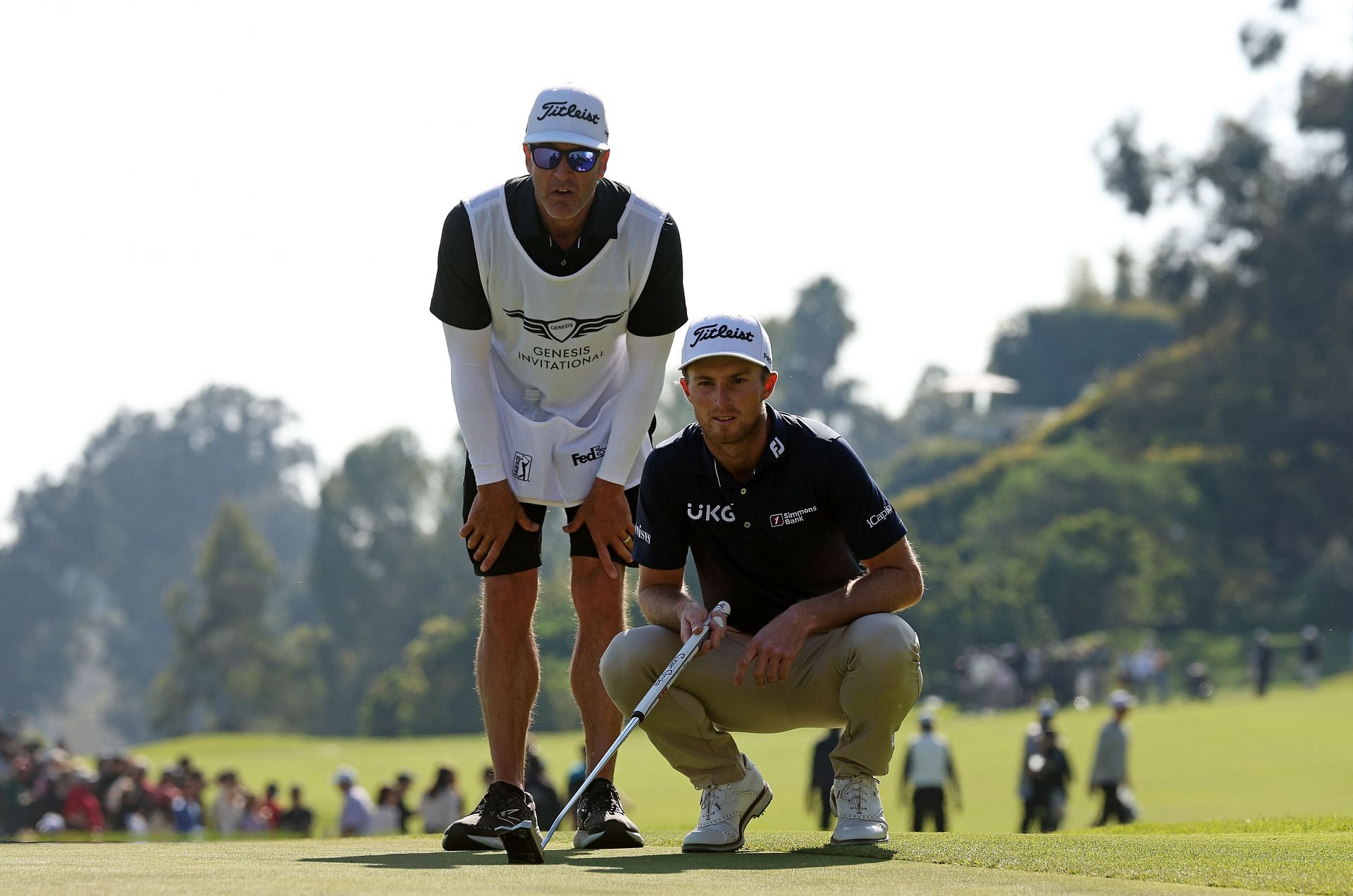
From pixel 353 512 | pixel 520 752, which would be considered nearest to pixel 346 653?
pixel 353 512

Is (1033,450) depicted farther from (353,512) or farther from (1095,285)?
(1095,285)

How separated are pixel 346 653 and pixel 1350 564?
205 ft

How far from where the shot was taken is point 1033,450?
89.0 m

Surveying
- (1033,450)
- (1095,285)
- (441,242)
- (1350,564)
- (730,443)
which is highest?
(1095,285)

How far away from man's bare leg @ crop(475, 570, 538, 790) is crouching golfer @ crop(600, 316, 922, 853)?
592mm

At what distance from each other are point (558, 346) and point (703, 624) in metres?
1.21

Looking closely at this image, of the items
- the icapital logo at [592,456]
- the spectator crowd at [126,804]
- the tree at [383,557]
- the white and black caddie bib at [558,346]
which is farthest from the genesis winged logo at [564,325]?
the tree at [383,557]

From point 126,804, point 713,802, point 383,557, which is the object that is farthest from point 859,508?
point 383,557

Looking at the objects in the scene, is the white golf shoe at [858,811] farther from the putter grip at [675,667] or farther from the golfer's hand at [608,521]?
the golfer's hand at [608,521]

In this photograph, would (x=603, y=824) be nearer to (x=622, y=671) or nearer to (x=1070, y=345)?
(x=622, y=671)

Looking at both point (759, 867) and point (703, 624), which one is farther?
point (703, 624)

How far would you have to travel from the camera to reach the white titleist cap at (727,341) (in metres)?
5.35

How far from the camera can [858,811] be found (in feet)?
18.2

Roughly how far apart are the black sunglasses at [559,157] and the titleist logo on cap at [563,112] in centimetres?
10
